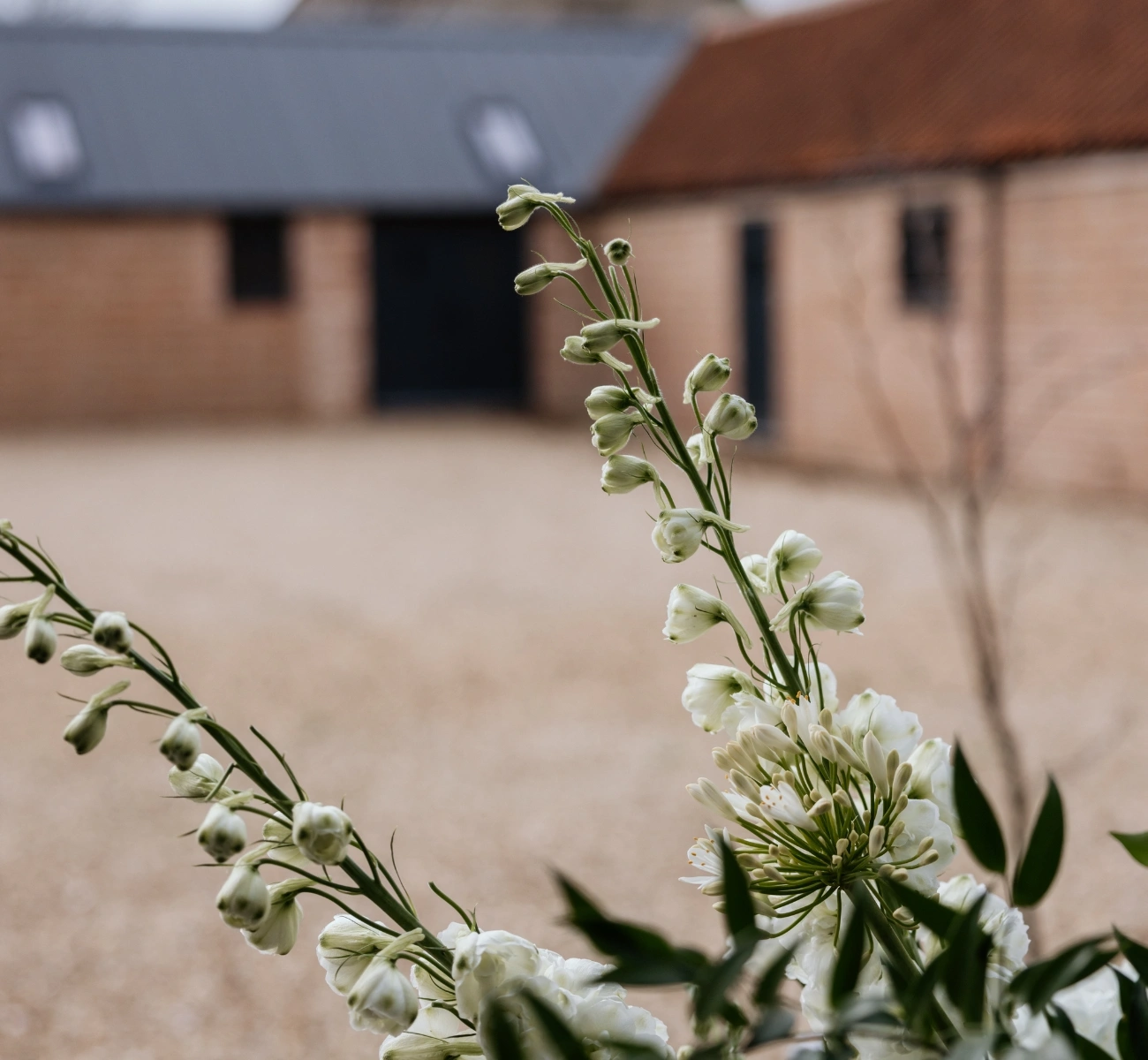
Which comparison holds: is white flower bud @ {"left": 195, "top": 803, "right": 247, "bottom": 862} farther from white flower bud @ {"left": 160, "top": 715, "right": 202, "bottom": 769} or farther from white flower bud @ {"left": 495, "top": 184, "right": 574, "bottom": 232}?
white flower bud @ {"left": 495, "top": 184, "right": 574, "bottom": 232}

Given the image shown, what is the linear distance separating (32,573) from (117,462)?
656 inches

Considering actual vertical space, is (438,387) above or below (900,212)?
below

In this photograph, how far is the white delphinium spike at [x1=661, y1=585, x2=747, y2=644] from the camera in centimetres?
104

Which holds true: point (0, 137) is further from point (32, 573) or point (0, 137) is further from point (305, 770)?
point (32, 573)

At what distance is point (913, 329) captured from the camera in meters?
14.4

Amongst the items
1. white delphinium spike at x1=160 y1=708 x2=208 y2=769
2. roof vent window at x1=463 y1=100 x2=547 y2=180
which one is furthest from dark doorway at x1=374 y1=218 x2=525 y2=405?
white delphinium spike at x1=160 y1=708 x2=208 y2=769

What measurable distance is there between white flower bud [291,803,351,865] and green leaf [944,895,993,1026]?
0.99ft

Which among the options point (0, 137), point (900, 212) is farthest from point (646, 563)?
point (0, 137)

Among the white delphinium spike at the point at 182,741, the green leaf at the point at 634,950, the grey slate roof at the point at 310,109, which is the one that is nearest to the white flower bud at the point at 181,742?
the white delphinium spike at the point at 182,741

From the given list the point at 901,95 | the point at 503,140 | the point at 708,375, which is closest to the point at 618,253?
the point at 708,375

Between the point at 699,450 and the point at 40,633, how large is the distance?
42 cm

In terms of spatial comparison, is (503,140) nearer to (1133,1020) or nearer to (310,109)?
(310,109)

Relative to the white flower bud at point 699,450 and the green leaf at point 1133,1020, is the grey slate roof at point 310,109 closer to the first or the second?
the white flower bud at point 699,450

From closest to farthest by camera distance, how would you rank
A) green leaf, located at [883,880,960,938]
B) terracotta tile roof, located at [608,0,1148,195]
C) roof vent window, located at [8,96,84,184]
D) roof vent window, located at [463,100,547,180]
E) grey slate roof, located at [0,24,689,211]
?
green leaf, located at [883,880,960,938] → terracotta tile roof, located at [608,0,1148,195] → roof vent window, located at [8,96,84,184] → grey slate roof, located at [0,24,689,211] → roof vent window, located at [463,100,547,180]
